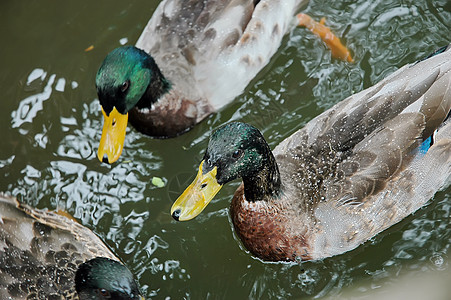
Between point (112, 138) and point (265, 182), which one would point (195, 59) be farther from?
point (265, 182)

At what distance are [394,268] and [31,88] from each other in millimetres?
2865

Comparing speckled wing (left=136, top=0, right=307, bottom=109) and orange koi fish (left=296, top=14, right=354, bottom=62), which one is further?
orange koi fish (left=296, top=14, right=354, bottom=62)

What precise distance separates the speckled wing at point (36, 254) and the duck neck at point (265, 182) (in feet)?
3.11

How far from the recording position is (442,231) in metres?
3.97

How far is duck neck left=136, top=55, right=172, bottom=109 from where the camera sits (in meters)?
4.22

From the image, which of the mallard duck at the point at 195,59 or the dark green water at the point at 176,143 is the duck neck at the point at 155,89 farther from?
the dark green water at the point at 176,143

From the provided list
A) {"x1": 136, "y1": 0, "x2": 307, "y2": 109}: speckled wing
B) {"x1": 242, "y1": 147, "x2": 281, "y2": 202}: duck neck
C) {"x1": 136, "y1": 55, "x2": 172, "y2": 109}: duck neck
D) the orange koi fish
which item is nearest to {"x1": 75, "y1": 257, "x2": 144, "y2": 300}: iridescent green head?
{"x1": 242, "y1": 147, "x2": 281, "y2": 202}: duck neck

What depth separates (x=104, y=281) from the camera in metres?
3.32

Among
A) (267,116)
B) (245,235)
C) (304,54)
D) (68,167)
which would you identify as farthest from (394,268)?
(68,167)

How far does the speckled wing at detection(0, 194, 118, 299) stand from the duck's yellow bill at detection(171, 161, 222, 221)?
0.72m

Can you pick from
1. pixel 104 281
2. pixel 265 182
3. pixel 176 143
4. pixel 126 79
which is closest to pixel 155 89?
pixel 126 79

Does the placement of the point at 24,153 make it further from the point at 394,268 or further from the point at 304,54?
the point at 394,268

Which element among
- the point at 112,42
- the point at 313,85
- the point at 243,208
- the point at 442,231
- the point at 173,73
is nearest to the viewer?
the point at 243,208

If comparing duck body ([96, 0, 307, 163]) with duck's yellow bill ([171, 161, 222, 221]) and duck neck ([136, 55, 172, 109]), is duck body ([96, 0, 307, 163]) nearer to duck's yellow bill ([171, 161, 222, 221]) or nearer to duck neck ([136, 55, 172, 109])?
duck neck ([136, 55, 172, 109])
